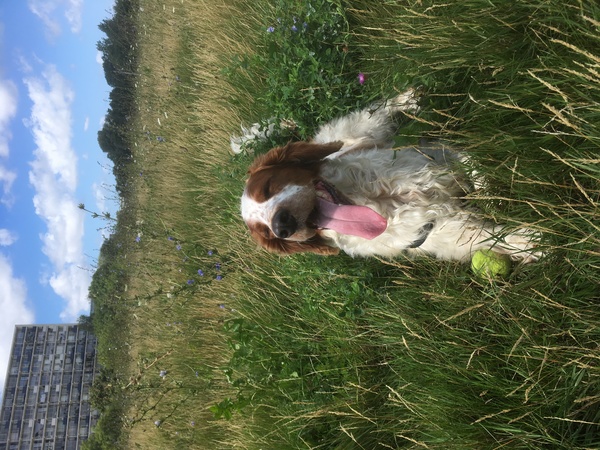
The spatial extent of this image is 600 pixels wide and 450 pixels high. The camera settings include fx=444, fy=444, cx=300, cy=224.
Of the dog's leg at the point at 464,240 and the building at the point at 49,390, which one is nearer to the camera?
the dog's leg at the point at 464,240

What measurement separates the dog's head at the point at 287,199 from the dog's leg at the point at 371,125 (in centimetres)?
40

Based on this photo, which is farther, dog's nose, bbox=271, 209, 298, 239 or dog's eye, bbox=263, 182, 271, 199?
dog's eye, bbox=263, 182, 271, 199

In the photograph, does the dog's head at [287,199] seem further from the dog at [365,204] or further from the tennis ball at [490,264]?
the tennis ball at [490,264]

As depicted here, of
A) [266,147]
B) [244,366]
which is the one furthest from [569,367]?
[266,147]

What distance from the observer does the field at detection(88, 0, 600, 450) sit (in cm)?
195

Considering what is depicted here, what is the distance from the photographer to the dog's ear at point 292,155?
3.04 m

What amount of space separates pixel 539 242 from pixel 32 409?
714 inches

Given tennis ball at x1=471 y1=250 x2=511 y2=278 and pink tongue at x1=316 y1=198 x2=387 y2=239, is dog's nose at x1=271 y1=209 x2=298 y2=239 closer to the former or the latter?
pink tongue at x1=316 y1=198 x2=387 y2=239

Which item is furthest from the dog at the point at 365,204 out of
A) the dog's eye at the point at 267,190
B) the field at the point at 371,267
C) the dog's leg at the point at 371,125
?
the dog's leg at the point at 371,125

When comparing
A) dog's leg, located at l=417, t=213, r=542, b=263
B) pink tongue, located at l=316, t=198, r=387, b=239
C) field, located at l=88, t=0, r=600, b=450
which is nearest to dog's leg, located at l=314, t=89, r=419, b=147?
field, located at l=88, t=0, r=600, b=450

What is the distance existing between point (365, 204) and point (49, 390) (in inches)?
671

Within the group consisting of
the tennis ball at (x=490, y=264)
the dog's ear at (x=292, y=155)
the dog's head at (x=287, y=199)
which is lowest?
the tennis ball at (x=490, y=264)

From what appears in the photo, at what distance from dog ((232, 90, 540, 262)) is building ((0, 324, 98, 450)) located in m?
13.9

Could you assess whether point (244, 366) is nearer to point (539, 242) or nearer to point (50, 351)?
point (539, 242)
